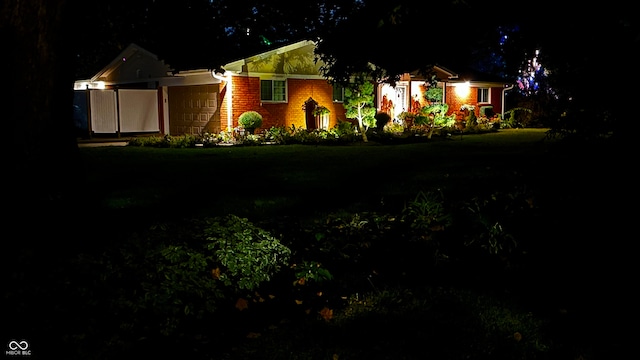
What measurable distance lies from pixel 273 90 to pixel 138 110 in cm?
655

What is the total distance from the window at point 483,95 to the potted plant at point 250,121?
19174 mm

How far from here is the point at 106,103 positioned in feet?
88.4

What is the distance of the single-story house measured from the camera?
24469 millimetres

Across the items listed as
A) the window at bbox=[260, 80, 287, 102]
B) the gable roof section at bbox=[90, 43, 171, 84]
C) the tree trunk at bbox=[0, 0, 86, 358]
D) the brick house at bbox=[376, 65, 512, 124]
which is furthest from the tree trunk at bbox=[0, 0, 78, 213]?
the brick house at bbox=[376, 65, 512, 124]

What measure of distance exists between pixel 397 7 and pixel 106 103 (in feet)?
71.1

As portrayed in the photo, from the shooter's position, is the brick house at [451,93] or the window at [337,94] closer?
the window at [337,94]

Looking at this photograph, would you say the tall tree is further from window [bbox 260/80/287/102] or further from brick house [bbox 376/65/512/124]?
brick house [bbox 376/65/512/124]

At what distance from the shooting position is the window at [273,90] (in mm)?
25203

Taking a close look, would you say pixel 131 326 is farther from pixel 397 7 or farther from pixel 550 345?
pixel 397 7

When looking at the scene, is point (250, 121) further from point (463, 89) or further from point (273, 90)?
point (463, 89)

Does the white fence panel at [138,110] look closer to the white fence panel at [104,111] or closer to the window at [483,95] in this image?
the white fence panel at [104,111]

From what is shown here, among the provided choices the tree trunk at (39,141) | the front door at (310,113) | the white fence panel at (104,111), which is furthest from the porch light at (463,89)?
the tree trunk at (39,141)

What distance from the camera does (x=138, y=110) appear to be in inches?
1086

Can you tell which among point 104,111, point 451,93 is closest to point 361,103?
point 104,111
